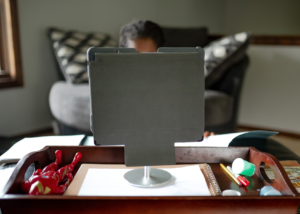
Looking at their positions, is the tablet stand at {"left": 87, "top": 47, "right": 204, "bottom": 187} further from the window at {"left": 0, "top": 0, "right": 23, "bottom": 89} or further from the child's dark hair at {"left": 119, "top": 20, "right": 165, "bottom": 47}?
the window at {"left": 0, "top": 0, "right": 23, "bottom": 89}

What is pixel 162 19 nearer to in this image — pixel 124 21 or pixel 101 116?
pixel 124 21

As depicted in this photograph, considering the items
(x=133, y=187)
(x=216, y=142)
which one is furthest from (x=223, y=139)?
(x=133, y=187)

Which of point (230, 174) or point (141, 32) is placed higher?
point (141, 32)

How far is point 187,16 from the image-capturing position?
3246mm

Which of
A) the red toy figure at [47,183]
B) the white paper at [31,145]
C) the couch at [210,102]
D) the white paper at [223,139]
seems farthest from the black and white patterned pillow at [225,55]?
the red toy figure at [47,183]

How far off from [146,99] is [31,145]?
404 mm

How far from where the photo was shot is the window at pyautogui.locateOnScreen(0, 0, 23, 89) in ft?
7.00

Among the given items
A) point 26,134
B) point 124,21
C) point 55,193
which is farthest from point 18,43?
point 55,193

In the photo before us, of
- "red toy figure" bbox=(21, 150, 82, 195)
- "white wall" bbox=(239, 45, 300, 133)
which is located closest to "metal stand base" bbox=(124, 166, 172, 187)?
"red toy figure" bbox=(21, 150, 82, 195)

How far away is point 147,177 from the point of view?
0.58 m

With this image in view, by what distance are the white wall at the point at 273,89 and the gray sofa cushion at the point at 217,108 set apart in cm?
76

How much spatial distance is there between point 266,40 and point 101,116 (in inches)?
96.2

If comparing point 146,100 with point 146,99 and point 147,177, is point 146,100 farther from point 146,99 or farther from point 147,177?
point 147,177

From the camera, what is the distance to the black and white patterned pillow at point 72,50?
2.12 meters
